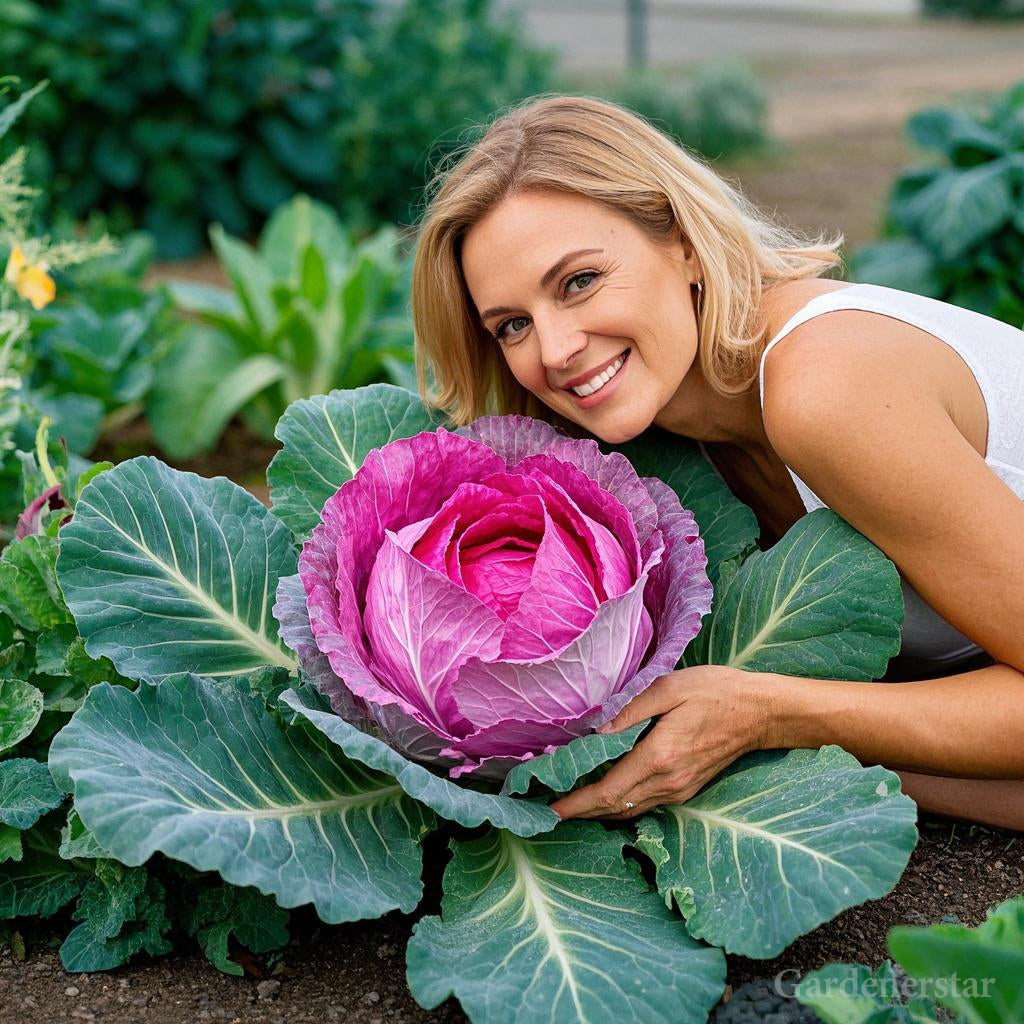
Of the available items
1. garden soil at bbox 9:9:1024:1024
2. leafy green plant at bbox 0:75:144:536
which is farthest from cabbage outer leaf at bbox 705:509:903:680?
leafy green plant at bbox 0:75:144:536

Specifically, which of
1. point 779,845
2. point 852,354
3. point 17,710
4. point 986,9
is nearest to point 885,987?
point 779,845

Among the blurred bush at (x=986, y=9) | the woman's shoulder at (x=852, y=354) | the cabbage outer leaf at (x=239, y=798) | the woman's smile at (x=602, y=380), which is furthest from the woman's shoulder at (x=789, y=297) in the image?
the blurred bush at (x=986, y=9)

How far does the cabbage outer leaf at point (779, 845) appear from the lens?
180 cm

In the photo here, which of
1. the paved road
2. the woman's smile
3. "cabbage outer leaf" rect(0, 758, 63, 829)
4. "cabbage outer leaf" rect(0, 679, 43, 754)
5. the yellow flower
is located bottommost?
Result: the paved road

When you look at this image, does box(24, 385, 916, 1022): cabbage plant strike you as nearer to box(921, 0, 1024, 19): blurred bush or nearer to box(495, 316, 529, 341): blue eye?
box(495, 316, 529, 341): blue eye

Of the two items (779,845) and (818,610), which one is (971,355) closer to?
(818,610)

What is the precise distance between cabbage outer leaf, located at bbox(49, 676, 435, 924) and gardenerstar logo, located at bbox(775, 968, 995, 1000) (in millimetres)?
566

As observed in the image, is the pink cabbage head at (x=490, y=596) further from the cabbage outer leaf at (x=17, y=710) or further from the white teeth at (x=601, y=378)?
the cabbage outer leaf at (x=17, y=710)

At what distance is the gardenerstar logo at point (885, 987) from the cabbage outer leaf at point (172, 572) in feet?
3.20

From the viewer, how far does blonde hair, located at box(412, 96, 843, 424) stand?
231 cm

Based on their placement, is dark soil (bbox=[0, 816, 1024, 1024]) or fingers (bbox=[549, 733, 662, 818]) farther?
fingers (bbox=[549, 733, 662, 818])

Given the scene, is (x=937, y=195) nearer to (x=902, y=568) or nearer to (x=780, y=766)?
(x=902, y=568)

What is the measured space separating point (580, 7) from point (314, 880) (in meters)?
19.4

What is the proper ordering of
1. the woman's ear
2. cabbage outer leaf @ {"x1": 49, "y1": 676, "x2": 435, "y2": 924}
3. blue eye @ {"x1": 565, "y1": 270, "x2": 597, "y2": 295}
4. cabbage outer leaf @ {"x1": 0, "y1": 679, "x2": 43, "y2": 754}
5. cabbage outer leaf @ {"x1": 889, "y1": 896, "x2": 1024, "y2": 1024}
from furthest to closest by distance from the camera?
the woman's ear
blue eye @ {"x1": 565, "y1": 270, "x2": 597, "y2": 295}
cabbage outer leaf @ {"x1": 0, "y1": 679, "x2": 43, "y2": 754}
cabbage outer leaf @ {"x1": 49, "y1": 676, "x2": 435, "y2": 924}
cabbage outer leaf @ {"x1": 889, "y1": 896, "x2": 1024, "y2": 1024}
